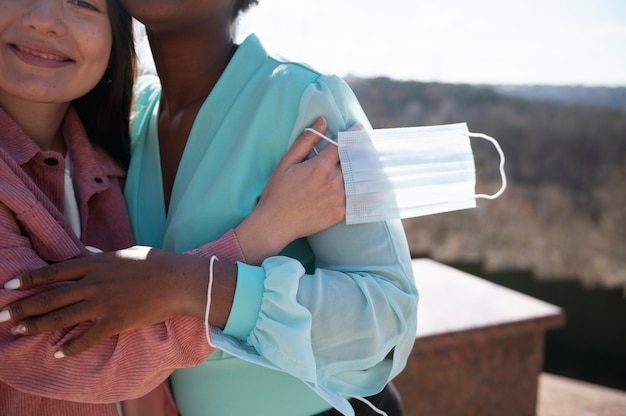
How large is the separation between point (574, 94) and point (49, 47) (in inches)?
408

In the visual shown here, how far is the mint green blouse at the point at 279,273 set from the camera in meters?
1.46

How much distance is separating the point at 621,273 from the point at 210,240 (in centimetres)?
836

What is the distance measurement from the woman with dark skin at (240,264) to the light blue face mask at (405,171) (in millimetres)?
55

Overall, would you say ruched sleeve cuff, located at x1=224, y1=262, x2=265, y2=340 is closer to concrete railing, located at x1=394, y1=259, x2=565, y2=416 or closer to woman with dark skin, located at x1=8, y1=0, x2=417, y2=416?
woman with dark skin, located at x1=8, y1=0, x2=417, y2=416

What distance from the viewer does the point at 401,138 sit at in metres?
1.71

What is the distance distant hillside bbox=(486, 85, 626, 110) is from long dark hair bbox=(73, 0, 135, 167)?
914 cm

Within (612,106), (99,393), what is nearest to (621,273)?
(612,106)

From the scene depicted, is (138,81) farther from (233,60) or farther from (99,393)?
(99,393)

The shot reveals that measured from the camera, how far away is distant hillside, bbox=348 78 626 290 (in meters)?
9.23

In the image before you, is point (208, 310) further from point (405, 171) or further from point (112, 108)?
point (112, 108)

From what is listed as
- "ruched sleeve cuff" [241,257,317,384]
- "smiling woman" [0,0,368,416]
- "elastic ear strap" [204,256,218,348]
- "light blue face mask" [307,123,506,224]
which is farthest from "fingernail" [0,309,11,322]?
"light blue face mask" [307,123,506,224]

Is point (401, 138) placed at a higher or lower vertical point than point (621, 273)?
higher

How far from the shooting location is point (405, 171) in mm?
1693

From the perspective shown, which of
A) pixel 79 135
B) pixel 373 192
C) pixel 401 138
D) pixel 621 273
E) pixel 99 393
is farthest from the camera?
pixel 621 273
